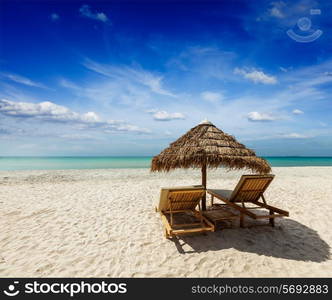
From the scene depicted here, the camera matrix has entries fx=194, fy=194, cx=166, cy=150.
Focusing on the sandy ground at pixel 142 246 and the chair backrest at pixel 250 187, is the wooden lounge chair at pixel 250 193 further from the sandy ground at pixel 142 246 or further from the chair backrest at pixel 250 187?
the sandy ground at pixel 142 246

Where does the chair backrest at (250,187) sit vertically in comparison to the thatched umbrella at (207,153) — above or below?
below

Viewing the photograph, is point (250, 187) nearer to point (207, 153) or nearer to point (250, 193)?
point (250, 193)

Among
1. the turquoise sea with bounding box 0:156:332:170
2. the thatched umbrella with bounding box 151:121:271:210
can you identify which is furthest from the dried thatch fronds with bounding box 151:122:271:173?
the turquoise sea with bounding box 0:156:332:170

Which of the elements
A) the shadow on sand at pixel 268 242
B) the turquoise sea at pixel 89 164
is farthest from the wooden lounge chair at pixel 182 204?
the turquoise sea at pixel 89 164

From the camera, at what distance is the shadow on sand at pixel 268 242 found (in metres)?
3.34

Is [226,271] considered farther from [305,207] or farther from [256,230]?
[305,207]

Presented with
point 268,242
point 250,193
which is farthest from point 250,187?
point 268,242

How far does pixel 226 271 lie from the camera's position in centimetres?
286

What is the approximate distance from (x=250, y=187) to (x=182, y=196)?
159cm

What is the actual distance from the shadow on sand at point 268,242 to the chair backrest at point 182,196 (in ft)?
2.05

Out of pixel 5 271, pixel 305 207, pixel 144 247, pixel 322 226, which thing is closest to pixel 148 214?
pixel 144 247

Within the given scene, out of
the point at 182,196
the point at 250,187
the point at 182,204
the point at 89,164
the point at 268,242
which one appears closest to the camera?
the point at 268,242

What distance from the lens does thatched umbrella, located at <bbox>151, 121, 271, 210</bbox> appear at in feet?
12.8

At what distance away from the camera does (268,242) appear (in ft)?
12.1
